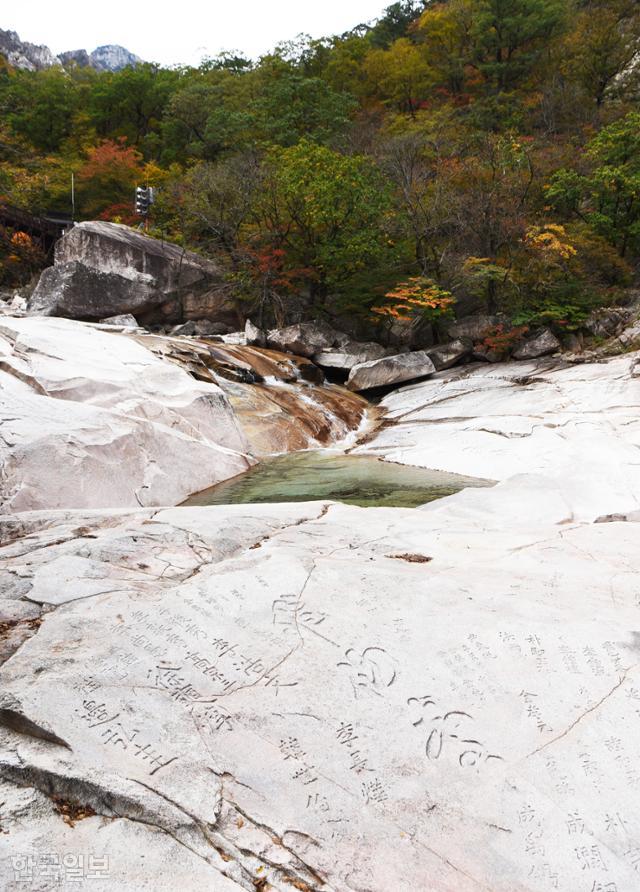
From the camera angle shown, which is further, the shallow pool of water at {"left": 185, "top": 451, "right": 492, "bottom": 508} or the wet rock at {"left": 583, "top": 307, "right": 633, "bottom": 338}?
the wet rock at {"left": 583, "top": 307, "right": 633, "bottom": 338}

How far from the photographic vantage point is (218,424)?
1066 cm

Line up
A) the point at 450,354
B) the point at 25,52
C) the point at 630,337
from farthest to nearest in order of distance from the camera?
the point at 25,52 < the point at 450,354 < the point at 630,337

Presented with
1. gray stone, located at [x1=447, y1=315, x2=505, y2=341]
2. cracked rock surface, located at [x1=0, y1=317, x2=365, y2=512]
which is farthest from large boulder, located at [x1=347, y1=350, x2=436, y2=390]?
cracked rock surface, located at [x1=0, y1=317, x2=365, y2=512]

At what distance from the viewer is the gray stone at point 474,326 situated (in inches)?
708

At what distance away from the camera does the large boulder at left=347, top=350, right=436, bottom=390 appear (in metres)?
17.2

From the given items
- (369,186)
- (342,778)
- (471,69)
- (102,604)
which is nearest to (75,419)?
(102,604)

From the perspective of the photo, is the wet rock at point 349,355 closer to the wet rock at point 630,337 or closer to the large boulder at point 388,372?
the large boulder at point 388,372

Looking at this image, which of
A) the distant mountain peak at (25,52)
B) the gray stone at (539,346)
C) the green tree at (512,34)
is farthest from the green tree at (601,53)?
the distant mountain peak at (25,52)

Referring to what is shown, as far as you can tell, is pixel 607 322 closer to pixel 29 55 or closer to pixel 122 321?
pixel 122 321

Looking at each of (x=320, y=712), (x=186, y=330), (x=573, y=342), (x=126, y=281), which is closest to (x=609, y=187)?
(x=573, y=342)

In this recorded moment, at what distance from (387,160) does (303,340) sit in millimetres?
7940

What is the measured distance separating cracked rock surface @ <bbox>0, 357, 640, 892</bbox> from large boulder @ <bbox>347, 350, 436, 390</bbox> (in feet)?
40.9

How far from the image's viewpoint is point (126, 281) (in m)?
19.5

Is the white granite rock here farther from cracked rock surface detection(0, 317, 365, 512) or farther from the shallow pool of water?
cracked rock surface detection(0, 317, 365, 512)
